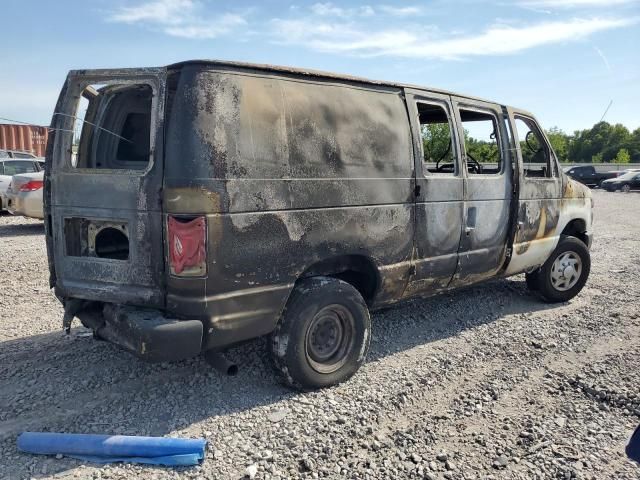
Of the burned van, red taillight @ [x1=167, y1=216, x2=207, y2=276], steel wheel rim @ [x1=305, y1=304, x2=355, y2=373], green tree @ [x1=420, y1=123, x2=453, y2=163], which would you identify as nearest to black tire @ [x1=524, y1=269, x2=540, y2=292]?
the burned van

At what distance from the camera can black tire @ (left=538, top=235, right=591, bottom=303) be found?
19.8 feet

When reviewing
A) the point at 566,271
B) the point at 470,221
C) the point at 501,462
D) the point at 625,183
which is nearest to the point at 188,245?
the point at 501,462

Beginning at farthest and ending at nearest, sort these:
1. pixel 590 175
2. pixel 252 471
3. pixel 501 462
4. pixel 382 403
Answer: pixel 590 175 → pixel 382 403 → pixel 501 462 → pixel 252 471

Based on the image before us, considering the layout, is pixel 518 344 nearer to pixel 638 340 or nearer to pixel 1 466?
pixel 638 340

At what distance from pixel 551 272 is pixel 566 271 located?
9.2 inches

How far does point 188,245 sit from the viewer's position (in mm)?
3105

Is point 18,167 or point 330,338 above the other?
point 18,167

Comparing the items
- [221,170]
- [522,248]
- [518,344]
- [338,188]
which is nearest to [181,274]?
[221,170]

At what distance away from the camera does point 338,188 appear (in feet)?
12.4

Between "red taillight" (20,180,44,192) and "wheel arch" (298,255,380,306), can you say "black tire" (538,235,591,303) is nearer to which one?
"wheel arch" (298,255,380,306)

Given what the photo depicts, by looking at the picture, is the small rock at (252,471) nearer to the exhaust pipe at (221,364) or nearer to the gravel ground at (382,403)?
the gravel ground at (382,403)

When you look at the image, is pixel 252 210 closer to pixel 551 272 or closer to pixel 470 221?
pixel 470 221

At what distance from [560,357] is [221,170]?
3.41m

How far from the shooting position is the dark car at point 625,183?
29.0m
